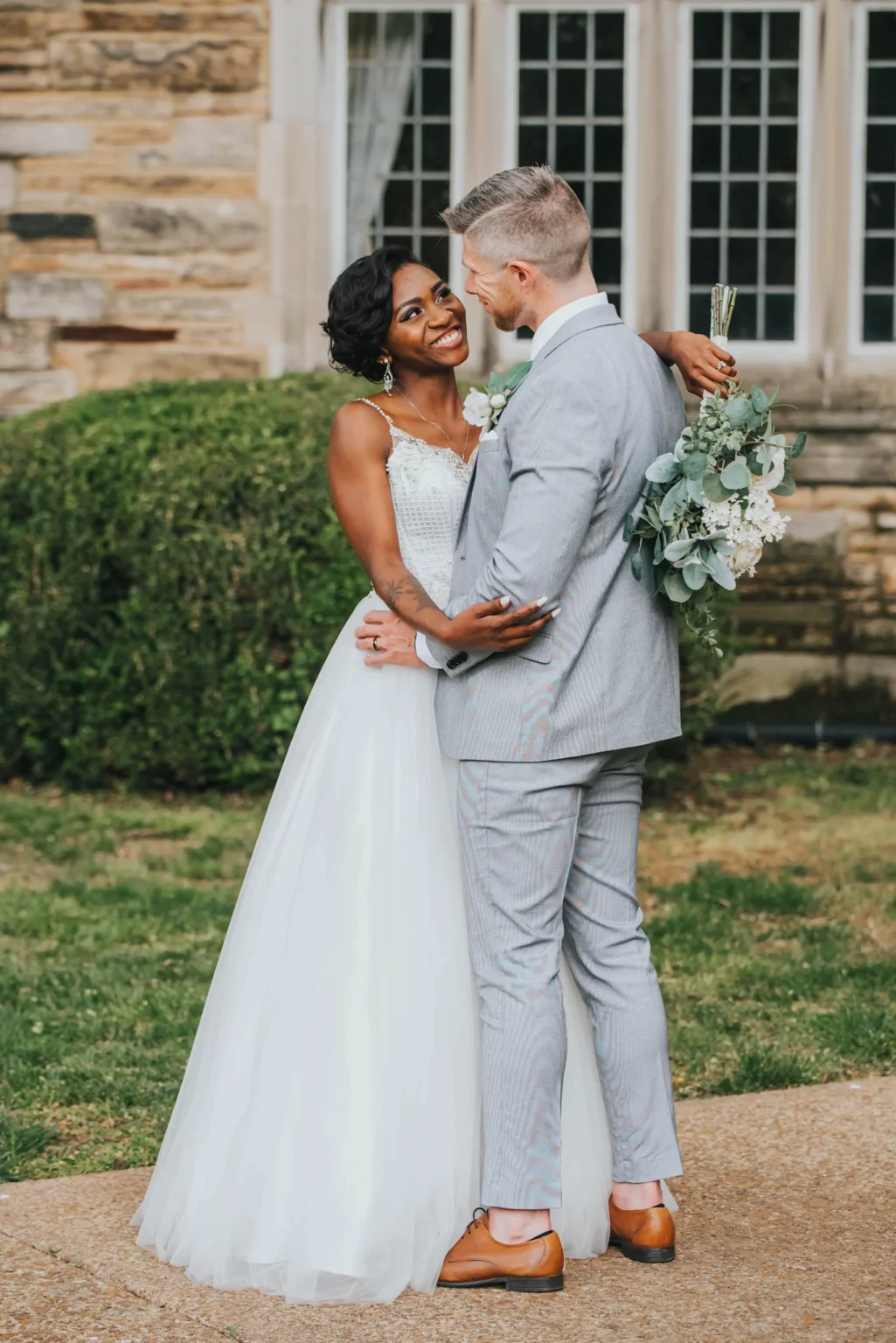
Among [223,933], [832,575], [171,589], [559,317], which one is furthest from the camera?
[832,575]

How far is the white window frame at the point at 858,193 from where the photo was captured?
404 inches

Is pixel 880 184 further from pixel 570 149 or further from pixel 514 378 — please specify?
pixel 514 378

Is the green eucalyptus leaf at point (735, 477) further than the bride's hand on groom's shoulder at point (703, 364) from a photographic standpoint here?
No

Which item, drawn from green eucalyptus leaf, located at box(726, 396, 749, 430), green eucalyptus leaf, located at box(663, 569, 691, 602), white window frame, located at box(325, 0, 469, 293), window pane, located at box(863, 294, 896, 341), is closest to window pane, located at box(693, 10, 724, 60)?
white window frame, located at box(325, 0, 469, 293)

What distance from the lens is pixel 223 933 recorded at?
6.27m

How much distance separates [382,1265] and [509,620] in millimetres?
1170

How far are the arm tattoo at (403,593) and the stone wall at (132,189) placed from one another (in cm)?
679

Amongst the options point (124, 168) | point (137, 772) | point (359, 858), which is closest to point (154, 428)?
point (137, 772)

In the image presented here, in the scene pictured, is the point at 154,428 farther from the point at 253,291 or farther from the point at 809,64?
the point at 809,64

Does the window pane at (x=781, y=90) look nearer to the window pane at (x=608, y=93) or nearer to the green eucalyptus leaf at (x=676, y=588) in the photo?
the window pane at (x=608, y=93)

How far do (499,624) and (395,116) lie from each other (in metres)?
7.90

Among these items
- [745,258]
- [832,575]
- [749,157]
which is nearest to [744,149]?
[749,157]

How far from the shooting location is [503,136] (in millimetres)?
Answer: 10344

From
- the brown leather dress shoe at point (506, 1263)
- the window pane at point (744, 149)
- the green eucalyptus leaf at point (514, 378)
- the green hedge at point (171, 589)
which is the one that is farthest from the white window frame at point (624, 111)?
the brown leather dress shoe at point (506, 1263)
